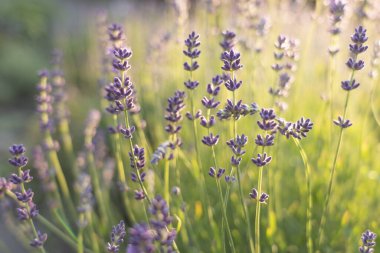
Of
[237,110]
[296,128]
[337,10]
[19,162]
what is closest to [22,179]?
[19,162]

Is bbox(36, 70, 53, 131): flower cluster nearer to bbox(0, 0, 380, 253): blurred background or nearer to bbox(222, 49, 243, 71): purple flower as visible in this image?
bbox(0, 0, 380, 253): blurred background

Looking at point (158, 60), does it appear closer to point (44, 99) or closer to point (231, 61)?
point (44, 99)

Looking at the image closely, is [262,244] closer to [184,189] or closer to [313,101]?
[184,189]

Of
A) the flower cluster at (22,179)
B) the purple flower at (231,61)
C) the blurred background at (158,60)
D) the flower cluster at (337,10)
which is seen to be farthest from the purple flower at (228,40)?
the flower cluster at (22,179)

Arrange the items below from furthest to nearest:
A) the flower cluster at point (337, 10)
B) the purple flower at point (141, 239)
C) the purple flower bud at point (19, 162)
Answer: the flower cluster at point (337, 10)
the purple flower bud at point (19, 162)
the purple flower at point (141, 239)

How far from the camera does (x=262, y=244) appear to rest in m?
2.42

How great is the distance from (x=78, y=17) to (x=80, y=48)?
2935mm

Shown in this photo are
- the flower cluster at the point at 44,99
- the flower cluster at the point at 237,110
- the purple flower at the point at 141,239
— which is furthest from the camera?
the flower cluster at the point at 44,99

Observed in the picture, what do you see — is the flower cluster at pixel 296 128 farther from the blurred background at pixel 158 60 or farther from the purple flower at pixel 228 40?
the blurred background at pixel 158 60

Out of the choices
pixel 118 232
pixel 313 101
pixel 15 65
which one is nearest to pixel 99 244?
pixel 118 232

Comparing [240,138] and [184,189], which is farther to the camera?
[184,189]

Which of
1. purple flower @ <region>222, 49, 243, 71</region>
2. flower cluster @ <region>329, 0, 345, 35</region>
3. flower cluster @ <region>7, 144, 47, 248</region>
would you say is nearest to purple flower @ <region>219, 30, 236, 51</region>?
purple flower @ <region>222, 49, 243, 71</region>

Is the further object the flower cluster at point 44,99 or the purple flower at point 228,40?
the flower cluster at point 44,99

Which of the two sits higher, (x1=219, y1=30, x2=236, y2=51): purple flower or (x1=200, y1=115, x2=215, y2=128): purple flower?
(x1=219, y1=30, x2=236, y2=51): purple flower
